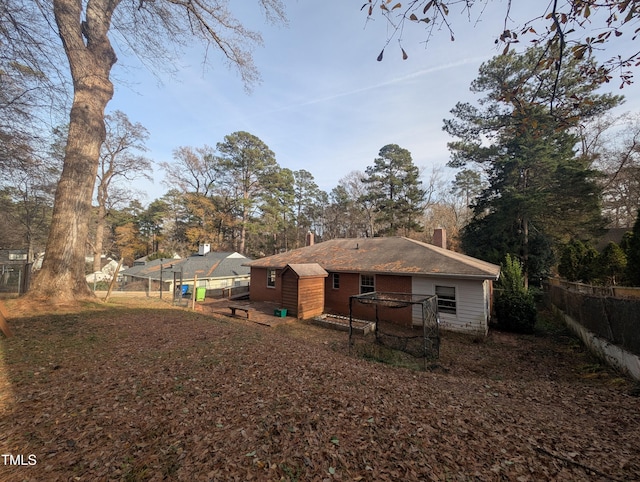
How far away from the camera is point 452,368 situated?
7414 mm

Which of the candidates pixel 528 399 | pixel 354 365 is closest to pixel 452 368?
pixel 528 399

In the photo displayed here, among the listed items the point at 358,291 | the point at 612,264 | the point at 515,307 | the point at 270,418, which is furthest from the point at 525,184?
the point at 270,418

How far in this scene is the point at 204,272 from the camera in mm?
21328

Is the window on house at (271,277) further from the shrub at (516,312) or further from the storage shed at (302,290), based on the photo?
the shrub at (516,312)

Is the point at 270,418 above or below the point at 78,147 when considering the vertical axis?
below

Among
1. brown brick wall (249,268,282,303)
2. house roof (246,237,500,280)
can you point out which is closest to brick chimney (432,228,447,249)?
house roof (246,237,500,280)

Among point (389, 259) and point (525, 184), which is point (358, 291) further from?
point (525, 184)

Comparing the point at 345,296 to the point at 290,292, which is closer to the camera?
the point at 290,292

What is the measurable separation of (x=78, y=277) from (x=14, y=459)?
8.25 meters

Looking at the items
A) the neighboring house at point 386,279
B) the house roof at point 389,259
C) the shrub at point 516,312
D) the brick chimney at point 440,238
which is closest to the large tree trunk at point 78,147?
the neighboring house at point 386,279

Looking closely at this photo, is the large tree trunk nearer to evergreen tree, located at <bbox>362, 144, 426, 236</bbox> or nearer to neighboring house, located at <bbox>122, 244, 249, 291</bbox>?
neighboring house, located at <bbox>122, 244, 249, 291</bbox>

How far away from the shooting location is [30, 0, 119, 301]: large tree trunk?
316 inches

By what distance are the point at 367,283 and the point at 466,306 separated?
15.2ft

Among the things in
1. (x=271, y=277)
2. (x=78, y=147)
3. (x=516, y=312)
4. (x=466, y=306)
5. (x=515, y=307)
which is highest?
(x=78, y=147)
